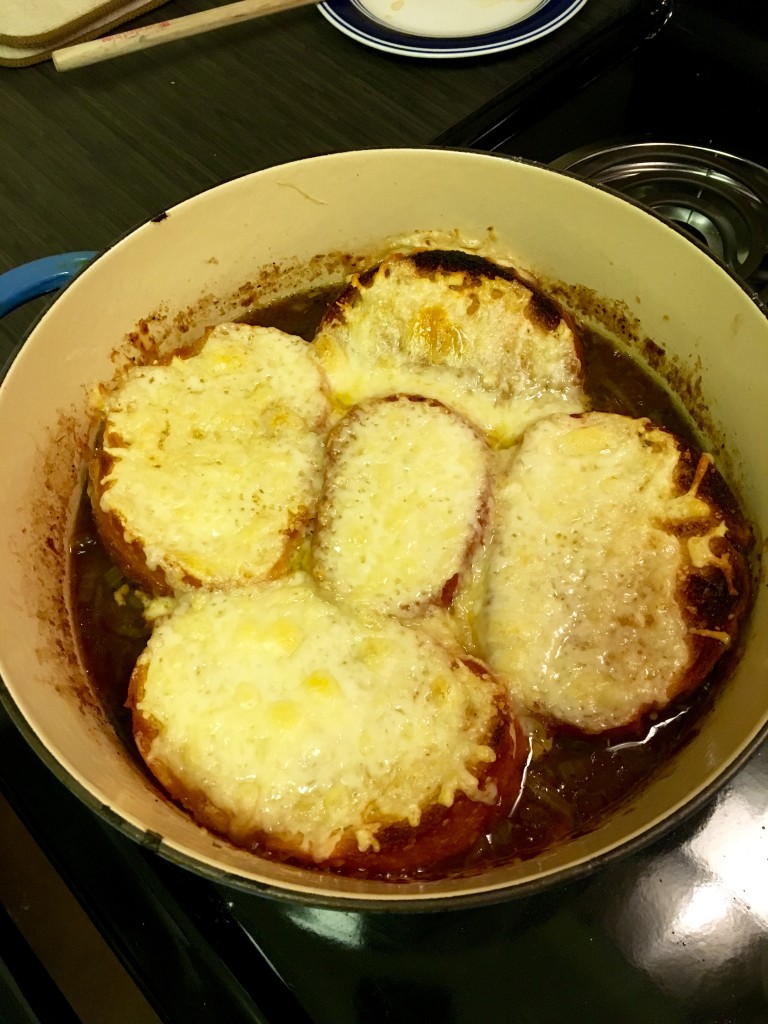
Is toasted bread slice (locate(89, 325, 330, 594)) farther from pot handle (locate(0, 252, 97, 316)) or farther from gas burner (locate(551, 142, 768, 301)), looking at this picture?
gas burner (locate(551, 142, 768, 301))

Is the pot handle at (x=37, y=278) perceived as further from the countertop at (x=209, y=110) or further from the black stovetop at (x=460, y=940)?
the black stovetop at (x=460, y=940)

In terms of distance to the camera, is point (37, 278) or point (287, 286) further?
point (287, 286)

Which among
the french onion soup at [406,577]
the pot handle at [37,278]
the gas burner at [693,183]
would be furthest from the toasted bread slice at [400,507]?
the gas burner at [693,183]

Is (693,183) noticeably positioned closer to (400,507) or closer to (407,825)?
(400,507)

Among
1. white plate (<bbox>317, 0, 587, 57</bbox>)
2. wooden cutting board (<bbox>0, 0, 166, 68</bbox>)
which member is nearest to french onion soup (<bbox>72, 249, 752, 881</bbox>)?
white plate (<bbox>317, 0, 587, 57</bbox>)

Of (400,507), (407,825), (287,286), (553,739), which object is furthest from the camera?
(287,286)

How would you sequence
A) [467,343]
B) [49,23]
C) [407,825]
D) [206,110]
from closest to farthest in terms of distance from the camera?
1. [407,825]
2. [467,343]
3. [206,110]
4. [49,23]

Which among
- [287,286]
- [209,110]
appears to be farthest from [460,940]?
[209,110]
